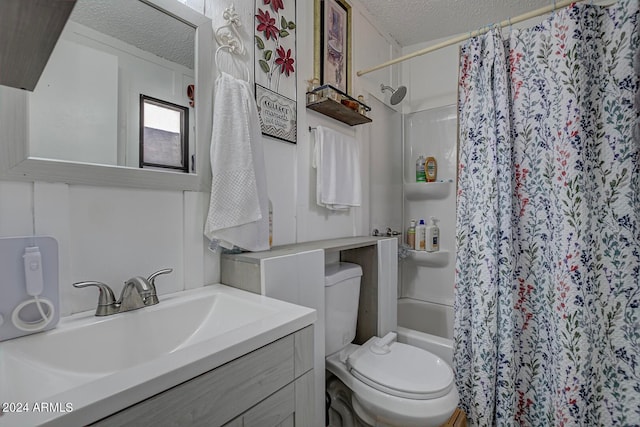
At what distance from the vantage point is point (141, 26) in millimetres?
939

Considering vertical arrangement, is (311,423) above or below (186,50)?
below

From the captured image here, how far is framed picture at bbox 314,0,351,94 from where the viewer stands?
1630mm

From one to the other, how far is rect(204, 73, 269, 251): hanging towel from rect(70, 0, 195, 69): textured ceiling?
0.16 m

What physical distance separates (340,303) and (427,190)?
1.32 m

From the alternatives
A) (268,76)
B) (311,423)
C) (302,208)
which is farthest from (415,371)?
(268,76)

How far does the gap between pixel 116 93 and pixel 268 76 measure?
651 mm

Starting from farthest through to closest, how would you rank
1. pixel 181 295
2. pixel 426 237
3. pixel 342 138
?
pixel 426 237
pixel 342 138
pixel 181 295

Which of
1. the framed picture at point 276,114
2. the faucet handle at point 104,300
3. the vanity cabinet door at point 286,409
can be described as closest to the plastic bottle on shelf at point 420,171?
the framed picture at point 276,114

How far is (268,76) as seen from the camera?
52.5 inches

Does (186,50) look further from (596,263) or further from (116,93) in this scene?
(596,263)

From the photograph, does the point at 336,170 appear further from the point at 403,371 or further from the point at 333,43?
the point at 403,371

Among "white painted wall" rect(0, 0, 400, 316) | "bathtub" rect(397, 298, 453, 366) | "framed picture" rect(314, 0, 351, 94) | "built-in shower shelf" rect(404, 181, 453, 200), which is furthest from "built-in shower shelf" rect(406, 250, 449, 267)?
"framed picture" rect(314, 0, 351, 94)

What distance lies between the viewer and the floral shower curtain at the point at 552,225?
46.9 inches

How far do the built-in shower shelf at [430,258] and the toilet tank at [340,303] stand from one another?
886 mm
